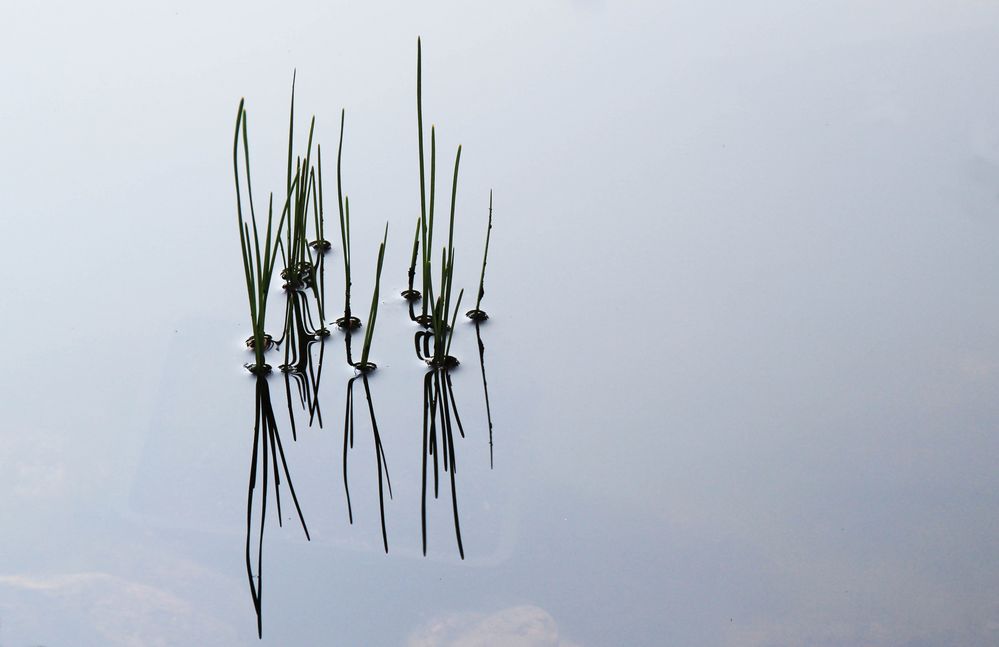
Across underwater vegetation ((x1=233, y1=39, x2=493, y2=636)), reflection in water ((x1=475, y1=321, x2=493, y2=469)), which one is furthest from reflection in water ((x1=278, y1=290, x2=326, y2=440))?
reflection in water ((x1=475, y1=321, x2=493, y2=469))

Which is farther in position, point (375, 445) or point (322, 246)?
point (322, 246)

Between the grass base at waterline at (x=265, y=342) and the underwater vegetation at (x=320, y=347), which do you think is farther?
the grass base at waterline at (x=265, y=342)

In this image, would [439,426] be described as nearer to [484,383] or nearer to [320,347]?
[484,383]

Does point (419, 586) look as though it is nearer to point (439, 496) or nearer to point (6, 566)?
point (439, 496)

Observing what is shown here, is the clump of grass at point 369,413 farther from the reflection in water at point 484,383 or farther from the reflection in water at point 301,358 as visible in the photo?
the reflection in water at point 484,383

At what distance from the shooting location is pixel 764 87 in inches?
93.7

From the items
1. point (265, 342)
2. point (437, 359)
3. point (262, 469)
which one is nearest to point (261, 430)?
point (262, 469)

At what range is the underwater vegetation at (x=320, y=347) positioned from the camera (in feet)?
4.87

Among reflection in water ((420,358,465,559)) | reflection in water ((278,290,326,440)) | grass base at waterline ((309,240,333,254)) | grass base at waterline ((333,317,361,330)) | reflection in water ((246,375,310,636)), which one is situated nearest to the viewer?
reflection in water ((246,375,310,636))

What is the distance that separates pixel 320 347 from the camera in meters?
1.71

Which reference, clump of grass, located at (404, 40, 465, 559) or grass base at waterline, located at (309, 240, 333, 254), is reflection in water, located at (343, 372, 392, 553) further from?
grass base at waterline, located at (309, 240, 333, 254)

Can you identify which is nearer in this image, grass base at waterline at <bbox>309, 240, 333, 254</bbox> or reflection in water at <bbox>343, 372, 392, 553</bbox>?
reflection in water at <bbox>343, 372, 392, 553</bbox>

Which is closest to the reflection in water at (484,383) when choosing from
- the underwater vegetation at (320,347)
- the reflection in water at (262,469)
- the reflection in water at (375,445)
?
the underwater vegetation at (320,347)

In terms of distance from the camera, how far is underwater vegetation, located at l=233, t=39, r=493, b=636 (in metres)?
1.49
